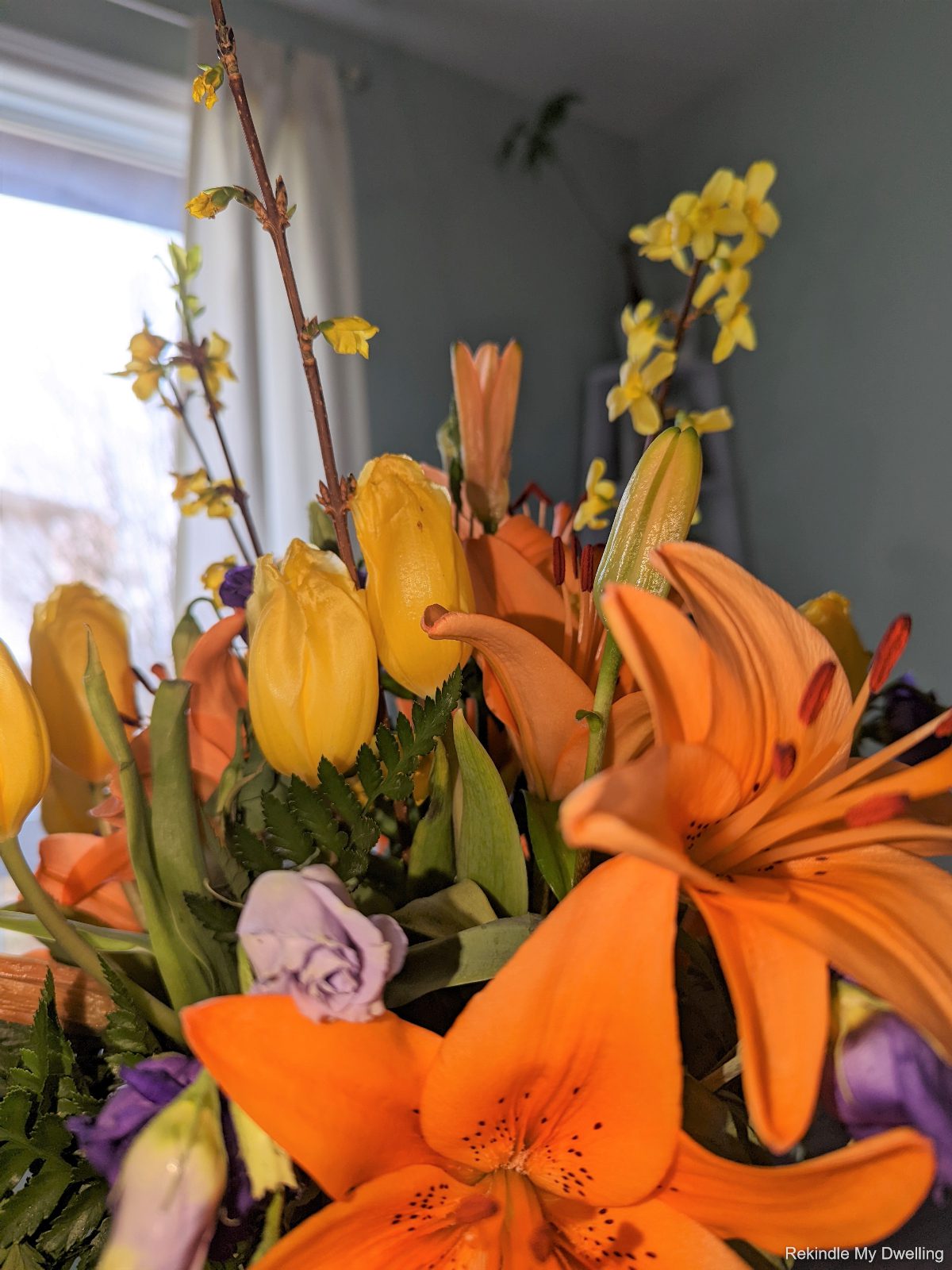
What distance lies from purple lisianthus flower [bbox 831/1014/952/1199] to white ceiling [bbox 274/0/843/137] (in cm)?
244

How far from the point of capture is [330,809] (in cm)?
28

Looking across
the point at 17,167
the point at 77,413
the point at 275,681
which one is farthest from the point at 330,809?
the point at 17,167

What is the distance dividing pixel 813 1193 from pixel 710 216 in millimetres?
420

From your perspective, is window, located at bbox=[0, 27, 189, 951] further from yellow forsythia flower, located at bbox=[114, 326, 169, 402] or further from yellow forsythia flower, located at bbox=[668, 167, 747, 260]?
yellow forsythia flower, located at bbox=[668, 167, 747, 260]

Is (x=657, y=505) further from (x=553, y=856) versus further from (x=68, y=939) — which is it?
(x=68, y=939)

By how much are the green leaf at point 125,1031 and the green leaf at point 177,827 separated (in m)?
0.03

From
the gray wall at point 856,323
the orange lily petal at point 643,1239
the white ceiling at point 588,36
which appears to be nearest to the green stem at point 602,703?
the orange lily petal at point 643,1239

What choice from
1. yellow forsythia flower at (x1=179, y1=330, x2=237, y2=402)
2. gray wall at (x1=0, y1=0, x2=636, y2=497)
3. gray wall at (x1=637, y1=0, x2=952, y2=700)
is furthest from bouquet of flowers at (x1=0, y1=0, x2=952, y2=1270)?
gray wall at (x1=637, y1=0, x2=952, y2=700)

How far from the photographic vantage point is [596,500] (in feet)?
1.68

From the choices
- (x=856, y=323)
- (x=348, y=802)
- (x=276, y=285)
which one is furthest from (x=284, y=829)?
(x=856, y=323)

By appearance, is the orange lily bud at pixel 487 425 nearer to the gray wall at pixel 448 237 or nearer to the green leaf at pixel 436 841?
the green leaf at pixel 436 841

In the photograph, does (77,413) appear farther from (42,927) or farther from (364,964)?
(364,964)

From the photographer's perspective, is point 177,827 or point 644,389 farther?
point 644,389

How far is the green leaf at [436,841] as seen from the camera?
31 centimetres
